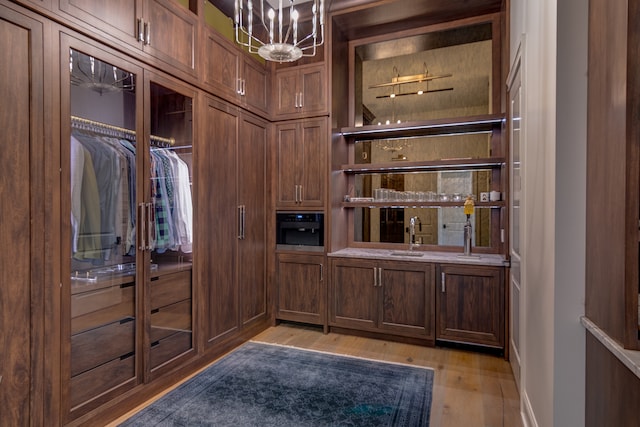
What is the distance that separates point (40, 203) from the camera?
1.70 metres

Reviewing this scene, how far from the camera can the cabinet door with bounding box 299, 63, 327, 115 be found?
142 inches

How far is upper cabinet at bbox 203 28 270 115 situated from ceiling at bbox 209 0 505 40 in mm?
572

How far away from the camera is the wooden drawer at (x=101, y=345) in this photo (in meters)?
1.91

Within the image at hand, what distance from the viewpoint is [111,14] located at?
80.4 inches

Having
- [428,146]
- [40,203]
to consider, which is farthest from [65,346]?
[428,146]

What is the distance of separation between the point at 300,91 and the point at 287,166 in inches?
32.0

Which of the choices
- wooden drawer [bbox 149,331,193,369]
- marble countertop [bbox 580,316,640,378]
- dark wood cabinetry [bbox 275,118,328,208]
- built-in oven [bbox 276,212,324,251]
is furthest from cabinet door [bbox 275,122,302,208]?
marble countertop [bbox 580,316,640,378]

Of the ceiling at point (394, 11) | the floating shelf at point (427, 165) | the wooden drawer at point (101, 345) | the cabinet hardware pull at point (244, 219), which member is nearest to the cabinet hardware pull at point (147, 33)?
the ceiling at point (394, 11)

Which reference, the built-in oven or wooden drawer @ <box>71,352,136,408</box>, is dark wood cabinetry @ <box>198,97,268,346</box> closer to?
the built-in oven

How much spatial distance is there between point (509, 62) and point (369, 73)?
5.51 ft

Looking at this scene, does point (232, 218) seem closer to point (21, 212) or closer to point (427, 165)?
point (21, 212)

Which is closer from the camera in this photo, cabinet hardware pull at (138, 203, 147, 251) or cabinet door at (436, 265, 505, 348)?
cabinet hardware pull at (138, 203, 147, 251)

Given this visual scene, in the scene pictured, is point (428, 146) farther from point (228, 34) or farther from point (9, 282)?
point (9, 282)

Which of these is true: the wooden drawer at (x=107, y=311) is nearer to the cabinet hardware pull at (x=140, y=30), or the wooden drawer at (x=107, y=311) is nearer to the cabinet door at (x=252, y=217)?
the cabinet door at (x=252, y=217)
